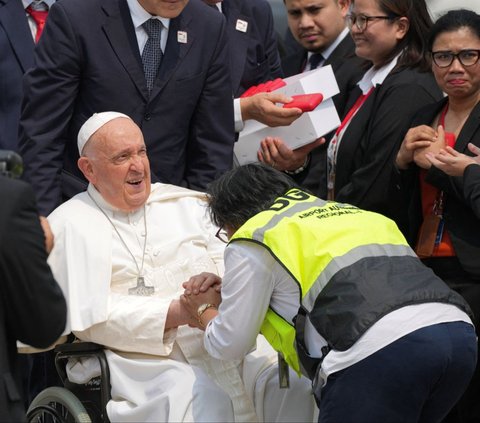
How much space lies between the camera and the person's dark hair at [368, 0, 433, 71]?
5.89m

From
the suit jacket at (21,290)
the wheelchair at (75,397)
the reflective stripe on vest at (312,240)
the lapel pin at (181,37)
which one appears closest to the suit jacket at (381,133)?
the lapel pin at (181,37)

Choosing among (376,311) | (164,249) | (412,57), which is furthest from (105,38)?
(376,311)

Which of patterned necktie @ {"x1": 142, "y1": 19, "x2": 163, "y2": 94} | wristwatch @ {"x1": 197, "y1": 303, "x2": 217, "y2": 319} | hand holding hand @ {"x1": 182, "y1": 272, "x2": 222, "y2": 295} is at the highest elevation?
patterned necktie @ {"x1": 142, "y1": 19, "x2": 163, "y2": 94}

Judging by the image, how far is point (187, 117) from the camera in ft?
19.7

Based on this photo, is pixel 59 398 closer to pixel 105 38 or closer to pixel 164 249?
pixel 164 249

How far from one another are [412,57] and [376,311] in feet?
6.88

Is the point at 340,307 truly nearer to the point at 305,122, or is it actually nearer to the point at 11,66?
the point at 305,122

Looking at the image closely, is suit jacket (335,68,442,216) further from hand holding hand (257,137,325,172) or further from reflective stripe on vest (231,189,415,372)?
reflective stripe on vest (231,189,415,372)

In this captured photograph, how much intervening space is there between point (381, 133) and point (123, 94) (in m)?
1.29

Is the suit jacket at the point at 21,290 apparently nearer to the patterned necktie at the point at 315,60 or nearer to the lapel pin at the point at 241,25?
the lapel pin at the point at 241,25

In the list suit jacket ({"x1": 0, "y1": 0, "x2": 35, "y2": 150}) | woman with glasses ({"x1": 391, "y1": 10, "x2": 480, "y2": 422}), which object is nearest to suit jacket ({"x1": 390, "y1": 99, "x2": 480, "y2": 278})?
woman with glasses ({"x1": 391, "y1": 10, "x2": 480, "y2": 422})

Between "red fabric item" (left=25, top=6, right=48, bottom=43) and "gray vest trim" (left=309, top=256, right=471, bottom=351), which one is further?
"red fabric item" (left=25, top=6, right=48, bottom=43)

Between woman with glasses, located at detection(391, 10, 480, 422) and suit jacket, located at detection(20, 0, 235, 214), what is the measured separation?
3.59ft

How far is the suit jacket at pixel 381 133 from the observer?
18.9 feet
